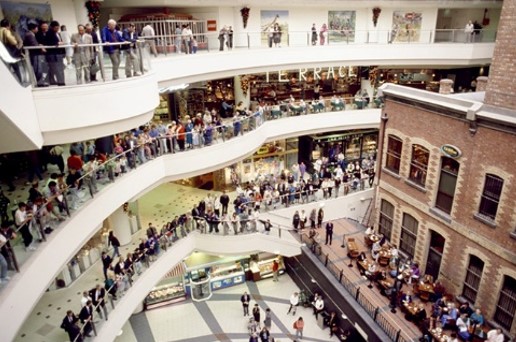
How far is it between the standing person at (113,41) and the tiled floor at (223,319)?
11.7 metres

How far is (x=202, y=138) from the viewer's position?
643 inches

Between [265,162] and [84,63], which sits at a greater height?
[84,63]

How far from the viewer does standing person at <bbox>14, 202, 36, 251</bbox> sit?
8328 mm

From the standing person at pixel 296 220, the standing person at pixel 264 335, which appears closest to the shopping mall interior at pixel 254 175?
the standing person at pixel 296 220

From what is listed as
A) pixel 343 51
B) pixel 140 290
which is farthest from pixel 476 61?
pixel 140 290

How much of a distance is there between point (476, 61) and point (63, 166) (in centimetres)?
2225

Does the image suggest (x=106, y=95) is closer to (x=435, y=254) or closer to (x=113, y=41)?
(x=113, y=41)

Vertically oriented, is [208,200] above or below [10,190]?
below

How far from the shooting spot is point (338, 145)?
1019 inches

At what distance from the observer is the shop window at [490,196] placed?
12.9m

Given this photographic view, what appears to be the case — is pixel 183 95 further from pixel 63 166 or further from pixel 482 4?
pixel 482 4

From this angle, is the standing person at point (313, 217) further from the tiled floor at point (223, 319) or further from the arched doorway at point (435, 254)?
the arched doorway at point (435, 254)

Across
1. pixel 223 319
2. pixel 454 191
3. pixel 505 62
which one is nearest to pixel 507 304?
pixel 454 191

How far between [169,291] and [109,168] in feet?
29.4
